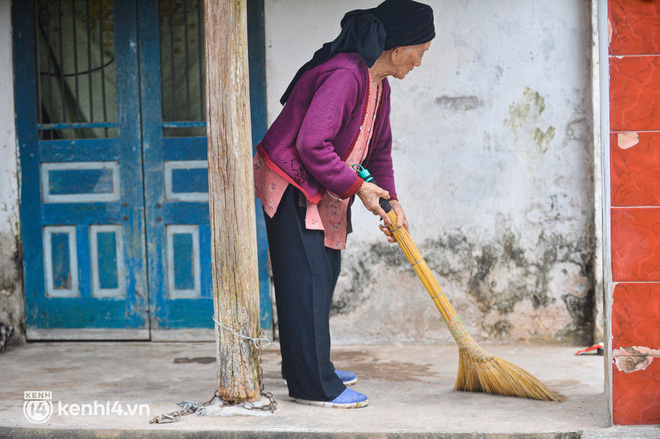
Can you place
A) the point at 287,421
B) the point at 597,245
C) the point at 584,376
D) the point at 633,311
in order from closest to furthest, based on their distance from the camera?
the point at 633,311
the point at 287,421
the point at 584,376
the point at 597,245

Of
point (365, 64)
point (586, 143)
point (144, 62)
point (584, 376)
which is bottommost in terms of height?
point (584, 376)

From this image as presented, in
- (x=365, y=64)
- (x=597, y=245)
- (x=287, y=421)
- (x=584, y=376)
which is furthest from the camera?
(x=597, y=245)

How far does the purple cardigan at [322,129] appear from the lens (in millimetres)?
3316

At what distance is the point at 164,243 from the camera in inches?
199

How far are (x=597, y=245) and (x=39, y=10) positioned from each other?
401 cm

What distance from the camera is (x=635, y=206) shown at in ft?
9.95

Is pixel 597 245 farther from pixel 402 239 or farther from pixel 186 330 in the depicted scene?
pixel 186 330

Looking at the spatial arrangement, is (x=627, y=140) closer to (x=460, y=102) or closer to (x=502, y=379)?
(x=502, y=379)

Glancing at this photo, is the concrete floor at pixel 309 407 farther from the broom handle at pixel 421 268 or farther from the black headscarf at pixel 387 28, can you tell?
the black headscarf at pixel 387 28

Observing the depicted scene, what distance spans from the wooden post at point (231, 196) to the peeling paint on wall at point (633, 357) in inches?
61.6

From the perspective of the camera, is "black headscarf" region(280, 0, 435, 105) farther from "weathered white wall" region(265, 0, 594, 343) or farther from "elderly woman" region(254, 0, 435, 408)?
"weathered white wall" region(265, 0, 594, 343)

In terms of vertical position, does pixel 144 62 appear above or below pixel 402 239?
above

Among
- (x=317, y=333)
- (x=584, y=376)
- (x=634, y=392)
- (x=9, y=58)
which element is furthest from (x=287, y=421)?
(x=9, y=58)

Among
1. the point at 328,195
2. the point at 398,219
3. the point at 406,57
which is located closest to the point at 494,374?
the point at 398,219
